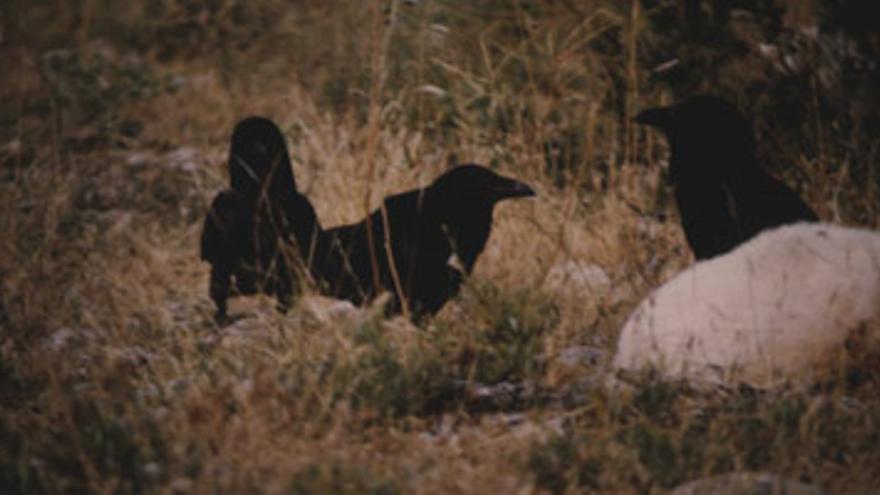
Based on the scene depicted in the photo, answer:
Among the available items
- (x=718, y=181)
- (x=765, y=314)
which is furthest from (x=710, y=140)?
(x=765, y=314)

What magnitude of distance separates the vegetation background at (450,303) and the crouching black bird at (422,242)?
0.49 feet

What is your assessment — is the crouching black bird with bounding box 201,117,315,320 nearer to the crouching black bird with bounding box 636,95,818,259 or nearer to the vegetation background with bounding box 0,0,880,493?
the vegetation background with bounding box 0,0,880,493

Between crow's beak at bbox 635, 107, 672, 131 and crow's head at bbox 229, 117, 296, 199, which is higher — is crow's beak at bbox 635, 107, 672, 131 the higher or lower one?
the higher one

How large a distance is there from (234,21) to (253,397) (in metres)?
7.39

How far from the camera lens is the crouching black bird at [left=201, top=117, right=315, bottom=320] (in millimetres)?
5191

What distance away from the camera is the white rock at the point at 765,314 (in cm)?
395

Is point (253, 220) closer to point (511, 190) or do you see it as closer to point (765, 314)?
point (511, 190)

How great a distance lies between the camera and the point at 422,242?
5098mm

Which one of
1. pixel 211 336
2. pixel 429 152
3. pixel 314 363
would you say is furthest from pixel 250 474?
pixel 429 152

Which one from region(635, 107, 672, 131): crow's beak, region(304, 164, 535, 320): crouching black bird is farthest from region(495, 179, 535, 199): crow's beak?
region(635, 107, 672, 131): crow's beak

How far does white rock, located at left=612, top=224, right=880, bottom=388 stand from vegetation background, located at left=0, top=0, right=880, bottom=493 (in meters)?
0.14

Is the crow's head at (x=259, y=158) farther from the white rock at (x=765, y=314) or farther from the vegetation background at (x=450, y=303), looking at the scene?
the white rock at (x=765, y=314)

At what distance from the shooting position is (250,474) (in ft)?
10.5

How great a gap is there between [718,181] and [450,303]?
4.09 ft
